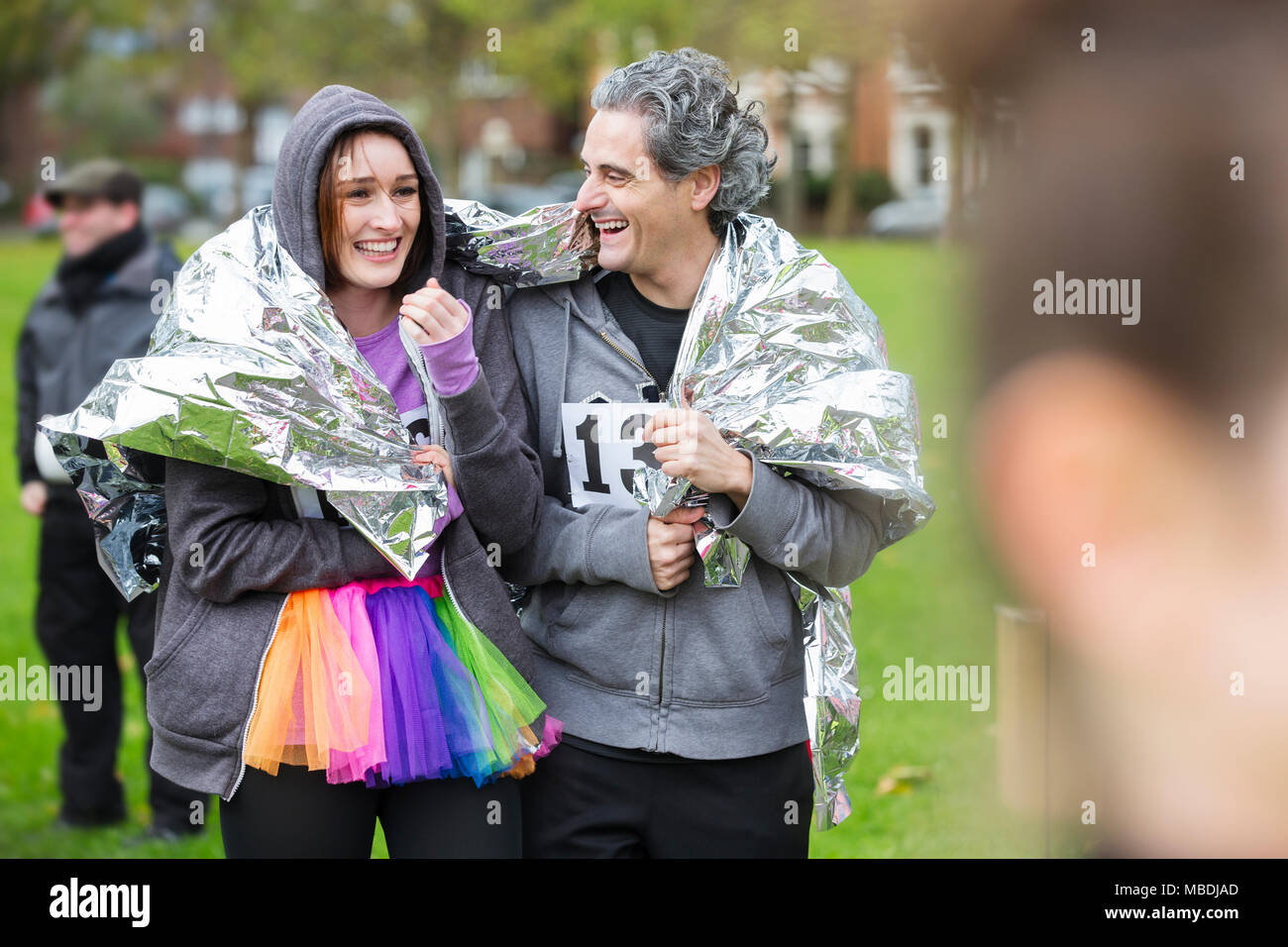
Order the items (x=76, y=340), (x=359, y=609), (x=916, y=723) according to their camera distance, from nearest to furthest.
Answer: (x=359, y=609) < (x=76, y=340) < (x=916, y=723)

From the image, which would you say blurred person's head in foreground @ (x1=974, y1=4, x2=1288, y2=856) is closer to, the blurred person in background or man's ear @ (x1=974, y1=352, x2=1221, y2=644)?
man's ear @ (x1=974, y1=352, x2=1221, y2=644)

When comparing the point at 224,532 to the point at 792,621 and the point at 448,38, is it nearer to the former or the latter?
the point at 792,621

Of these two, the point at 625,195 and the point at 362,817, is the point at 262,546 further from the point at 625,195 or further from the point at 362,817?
the point at 625,195

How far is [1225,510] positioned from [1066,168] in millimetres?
906

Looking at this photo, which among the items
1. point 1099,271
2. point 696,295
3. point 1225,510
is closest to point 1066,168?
point 1099,271

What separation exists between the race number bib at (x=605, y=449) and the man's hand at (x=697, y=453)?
129mm

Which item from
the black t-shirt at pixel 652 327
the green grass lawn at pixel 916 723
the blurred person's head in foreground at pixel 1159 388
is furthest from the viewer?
the green grass lawn at pixel 916 723

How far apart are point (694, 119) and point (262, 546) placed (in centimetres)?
109

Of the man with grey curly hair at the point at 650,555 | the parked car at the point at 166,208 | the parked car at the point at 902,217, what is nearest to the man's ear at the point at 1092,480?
the man with grey curly hair at the point at 650,555

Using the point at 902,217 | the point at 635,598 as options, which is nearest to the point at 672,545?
the point at 635,598

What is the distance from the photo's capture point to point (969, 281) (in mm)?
3598

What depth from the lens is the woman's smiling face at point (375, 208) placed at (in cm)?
236

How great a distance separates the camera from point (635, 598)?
256 cm

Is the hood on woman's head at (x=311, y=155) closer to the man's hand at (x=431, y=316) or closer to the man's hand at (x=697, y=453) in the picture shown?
the man's hand at (x=431, y=316)
